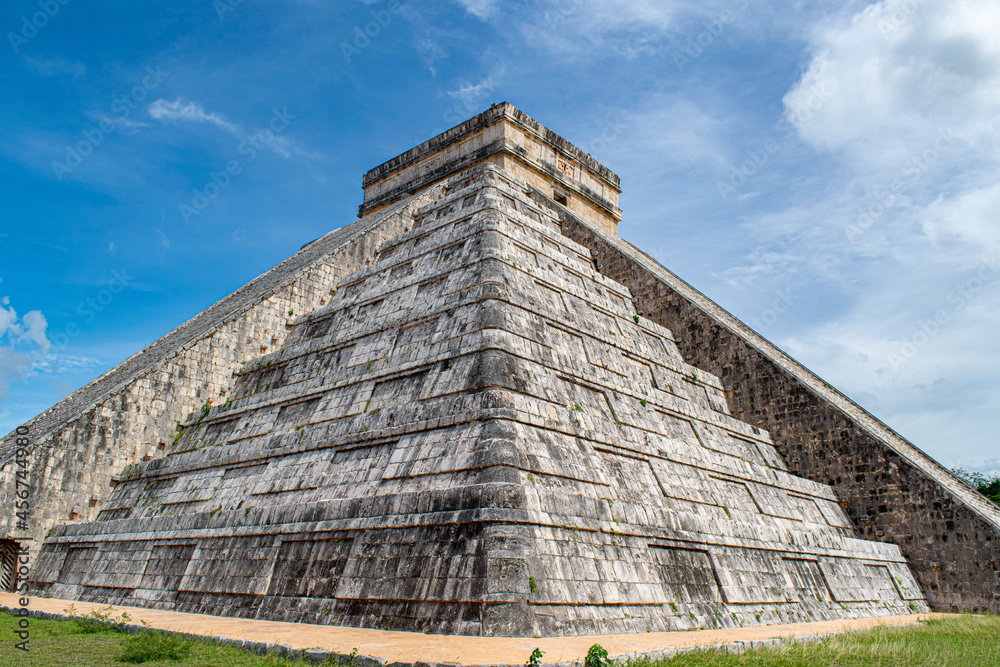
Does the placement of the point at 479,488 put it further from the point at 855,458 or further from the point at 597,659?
the point at 855,458

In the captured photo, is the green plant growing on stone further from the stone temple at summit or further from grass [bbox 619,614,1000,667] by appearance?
the stone temple at summit

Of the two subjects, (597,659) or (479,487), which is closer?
(597,659)

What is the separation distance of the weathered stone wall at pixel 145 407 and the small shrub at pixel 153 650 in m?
6.73

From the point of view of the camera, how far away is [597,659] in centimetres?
457

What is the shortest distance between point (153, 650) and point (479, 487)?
3.04 meters

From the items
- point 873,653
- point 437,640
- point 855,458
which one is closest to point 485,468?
point 437,640

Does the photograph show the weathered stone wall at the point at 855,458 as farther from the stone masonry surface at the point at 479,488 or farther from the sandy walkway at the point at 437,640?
the sandy walkway at the point at 437,640

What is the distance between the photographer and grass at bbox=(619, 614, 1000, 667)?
529 centimetres

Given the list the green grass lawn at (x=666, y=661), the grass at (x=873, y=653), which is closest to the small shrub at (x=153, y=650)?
the green grass lawn at (x=666, y=661)

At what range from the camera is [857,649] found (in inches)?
238

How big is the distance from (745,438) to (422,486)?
7.69m

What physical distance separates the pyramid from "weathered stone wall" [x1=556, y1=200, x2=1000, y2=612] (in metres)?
0.47

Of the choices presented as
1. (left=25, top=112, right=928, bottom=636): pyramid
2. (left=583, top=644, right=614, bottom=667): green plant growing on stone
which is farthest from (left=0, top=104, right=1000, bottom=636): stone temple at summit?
(left=583, top=644, right=614, bottom=667): green plant growing on stone

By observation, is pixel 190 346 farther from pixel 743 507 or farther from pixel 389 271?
pixel 743 507
